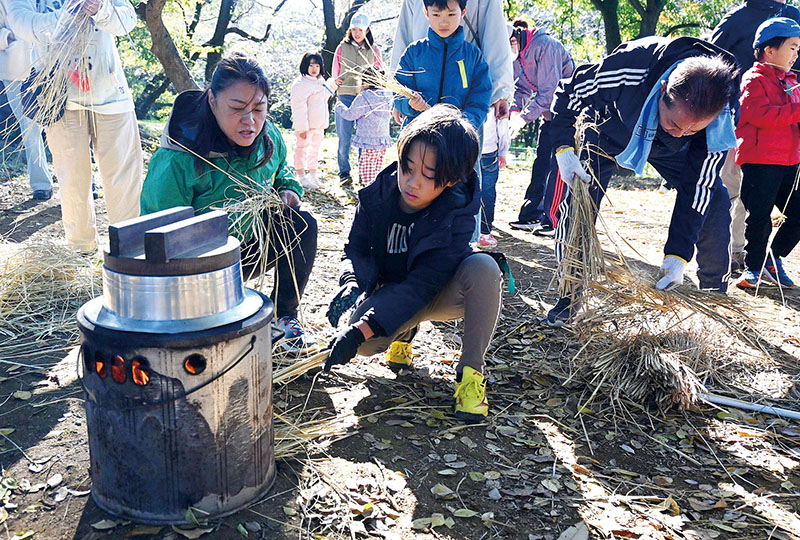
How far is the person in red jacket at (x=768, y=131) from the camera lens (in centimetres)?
436

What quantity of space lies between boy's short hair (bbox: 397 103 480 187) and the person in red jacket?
8.73ft

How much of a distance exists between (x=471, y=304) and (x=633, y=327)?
1.01 meters

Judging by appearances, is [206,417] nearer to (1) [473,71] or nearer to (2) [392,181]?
(2) [392,181]

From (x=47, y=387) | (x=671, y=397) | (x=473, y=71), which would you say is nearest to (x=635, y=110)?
(x=473, y=71)

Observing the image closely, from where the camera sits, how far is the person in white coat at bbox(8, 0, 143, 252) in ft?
13.5

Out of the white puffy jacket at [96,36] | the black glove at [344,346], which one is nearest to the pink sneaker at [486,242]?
the white puffy jacket at [96,36]

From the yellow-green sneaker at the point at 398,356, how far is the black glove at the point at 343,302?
538 mm

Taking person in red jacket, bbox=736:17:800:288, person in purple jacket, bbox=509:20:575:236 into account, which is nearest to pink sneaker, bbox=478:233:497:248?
person in purple jacket, bbox=509:20:575:236

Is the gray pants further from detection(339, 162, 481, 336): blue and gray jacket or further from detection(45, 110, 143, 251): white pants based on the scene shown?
detection(45, 110, 143, 251): white pants

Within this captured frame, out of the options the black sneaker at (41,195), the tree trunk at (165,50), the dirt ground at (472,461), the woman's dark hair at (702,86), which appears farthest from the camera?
the tree trunk at (165,50)

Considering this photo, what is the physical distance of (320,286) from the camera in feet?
14.1

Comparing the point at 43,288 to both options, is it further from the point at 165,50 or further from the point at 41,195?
the point at 165,50

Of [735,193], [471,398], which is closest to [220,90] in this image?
[471,398]

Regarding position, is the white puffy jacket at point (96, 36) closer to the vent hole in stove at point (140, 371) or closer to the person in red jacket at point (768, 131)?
the vent hole in stove at point (140, 371)
